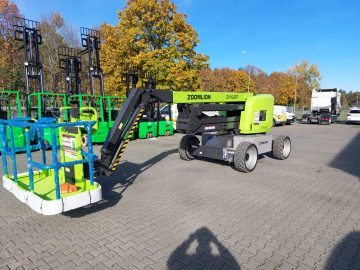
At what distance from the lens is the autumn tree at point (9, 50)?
1049 inches

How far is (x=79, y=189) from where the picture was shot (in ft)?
16.3

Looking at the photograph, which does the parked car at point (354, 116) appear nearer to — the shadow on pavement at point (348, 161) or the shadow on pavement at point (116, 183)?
the shadow on pavement at point (348, 161)

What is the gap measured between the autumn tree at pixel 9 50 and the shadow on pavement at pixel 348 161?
28058 mm

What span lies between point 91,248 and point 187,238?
1.43 m

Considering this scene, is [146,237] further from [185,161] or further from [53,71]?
[53,71]

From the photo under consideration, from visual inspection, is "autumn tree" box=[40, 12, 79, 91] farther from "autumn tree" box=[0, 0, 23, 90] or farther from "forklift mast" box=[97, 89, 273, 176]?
"forklift mast" box=[97, 89, 273, 176]

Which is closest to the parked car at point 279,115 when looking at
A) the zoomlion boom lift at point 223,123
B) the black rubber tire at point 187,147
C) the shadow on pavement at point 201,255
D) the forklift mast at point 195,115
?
the zoomlion boom lift at point 223,123

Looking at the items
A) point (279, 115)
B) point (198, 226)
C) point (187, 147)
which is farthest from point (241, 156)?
point (279, 115)

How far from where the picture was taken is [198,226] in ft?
15.1

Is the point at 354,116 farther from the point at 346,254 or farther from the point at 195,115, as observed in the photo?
the point at 346,254

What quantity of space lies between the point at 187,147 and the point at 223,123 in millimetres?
1744

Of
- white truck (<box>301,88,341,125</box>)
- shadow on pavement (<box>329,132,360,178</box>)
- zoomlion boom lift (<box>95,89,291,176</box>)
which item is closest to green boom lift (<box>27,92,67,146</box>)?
zoomlion boom lift (<box>95,89,291,176</box>)

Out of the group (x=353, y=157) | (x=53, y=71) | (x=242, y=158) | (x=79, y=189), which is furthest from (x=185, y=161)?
(x=53, y=71)

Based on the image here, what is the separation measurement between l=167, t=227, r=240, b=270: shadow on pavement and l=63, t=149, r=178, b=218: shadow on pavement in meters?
2.12
